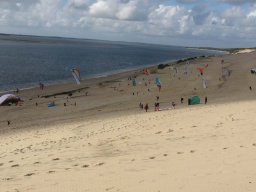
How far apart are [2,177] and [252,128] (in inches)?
335

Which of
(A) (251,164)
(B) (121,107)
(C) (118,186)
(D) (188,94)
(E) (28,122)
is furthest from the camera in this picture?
(D) (188,94)

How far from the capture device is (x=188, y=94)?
149 ft

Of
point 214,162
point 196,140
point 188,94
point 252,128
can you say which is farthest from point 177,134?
point 188,94

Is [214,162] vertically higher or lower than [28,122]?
higher

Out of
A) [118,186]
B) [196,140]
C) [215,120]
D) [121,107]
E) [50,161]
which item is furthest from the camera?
[121,107]

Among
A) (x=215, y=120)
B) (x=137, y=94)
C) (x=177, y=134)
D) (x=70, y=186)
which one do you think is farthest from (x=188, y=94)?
(x=70, y=186)

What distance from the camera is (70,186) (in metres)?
8.61

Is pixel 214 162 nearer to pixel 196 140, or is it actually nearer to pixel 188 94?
pixel 196 140

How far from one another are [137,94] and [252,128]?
114 feet

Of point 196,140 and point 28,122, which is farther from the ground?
point 196,140

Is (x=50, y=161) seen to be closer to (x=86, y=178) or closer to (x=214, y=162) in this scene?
(x=86, y=178)

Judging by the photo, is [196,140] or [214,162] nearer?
[214,162]

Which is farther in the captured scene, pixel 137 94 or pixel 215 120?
pixel 137 94

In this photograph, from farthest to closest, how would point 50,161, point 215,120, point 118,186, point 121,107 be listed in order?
point 121,107 < point 215,120 < point 50,161 < point 118,186
